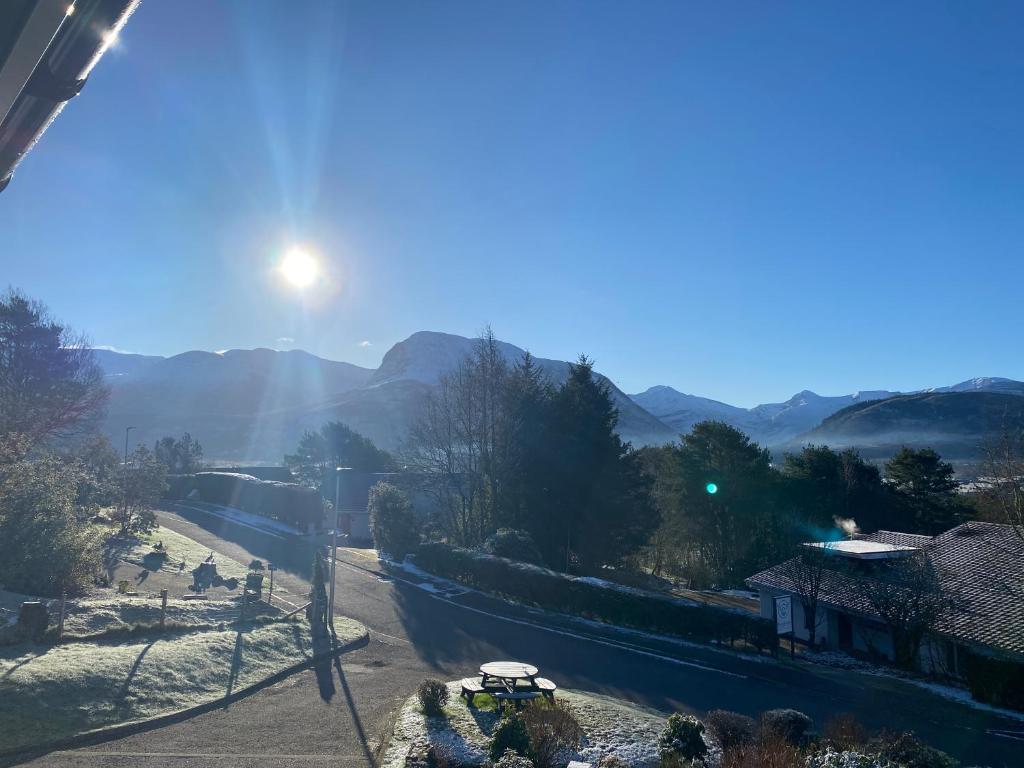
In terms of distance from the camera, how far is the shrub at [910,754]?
941cm

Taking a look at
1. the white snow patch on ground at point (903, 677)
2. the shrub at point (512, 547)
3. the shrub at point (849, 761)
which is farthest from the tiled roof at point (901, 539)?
the shrub at point (849, 761)

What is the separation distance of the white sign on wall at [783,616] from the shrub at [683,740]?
10.9 m

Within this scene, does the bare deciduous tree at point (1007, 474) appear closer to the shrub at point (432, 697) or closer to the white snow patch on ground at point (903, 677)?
the white snow patch on ground at point (903, 677)

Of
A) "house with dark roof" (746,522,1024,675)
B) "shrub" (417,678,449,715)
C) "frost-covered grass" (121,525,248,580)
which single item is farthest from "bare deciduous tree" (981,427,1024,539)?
"frost-covered grass" (121,525,248,580)

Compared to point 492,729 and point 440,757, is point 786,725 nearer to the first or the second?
point 492,729

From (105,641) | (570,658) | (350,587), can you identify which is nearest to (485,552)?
(350,587)

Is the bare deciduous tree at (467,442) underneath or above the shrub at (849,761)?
above

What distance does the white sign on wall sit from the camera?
824 inches

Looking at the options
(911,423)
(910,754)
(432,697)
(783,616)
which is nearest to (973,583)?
(783,616)

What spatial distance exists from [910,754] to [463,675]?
36.1 feet

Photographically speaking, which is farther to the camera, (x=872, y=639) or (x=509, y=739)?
(x=872, y=639)

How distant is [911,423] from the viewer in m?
145

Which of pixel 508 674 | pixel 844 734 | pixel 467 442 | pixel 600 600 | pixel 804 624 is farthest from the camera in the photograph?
pixel 467 442

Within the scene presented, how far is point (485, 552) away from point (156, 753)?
850 inches
